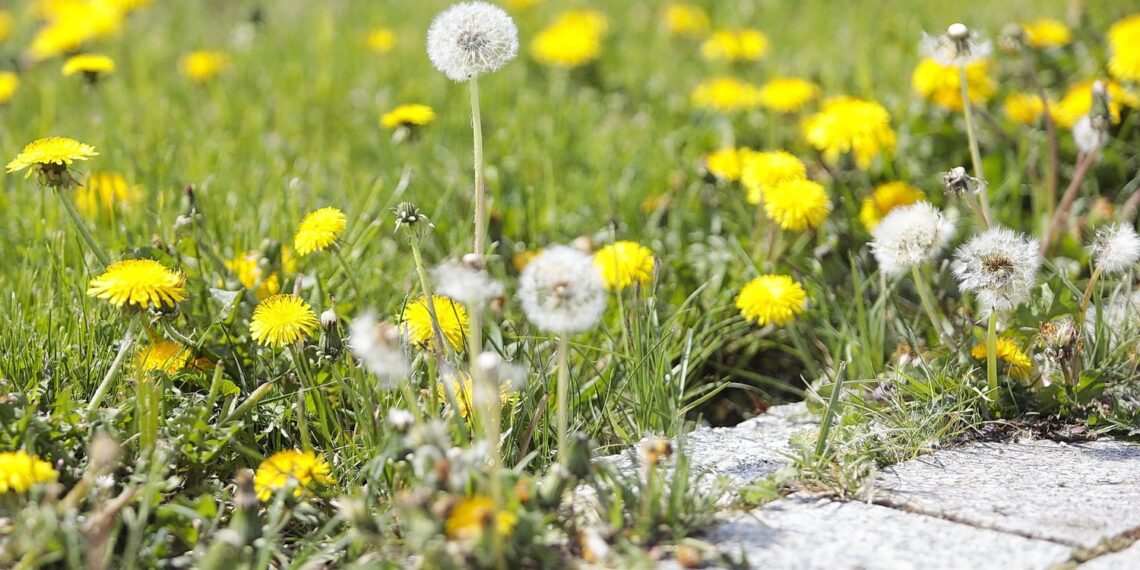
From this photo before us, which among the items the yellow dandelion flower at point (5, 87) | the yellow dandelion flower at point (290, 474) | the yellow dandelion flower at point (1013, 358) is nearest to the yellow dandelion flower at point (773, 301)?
the yellow dandelion flower at point (1013, 358)

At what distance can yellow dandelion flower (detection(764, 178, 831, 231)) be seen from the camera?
2.56 metres

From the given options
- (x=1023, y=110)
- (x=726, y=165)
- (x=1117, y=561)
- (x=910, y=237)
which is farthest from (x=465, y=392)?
(x=1023, y=110)


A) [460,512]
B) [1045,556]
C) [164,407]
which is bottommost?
[1045,556]

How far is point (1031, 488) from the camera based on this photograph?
1.82 metres

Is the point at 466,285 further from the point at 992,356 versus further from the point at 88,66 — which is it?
the point at 88,66

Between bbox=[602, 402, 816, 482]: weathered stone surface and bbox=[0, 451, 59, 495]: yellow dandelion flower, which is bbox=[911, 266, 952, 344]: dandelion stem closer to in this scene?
bbox=[602, 402, 816, 482]: weathered stone surface

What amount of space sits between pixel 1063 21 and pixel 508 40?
10.0ft

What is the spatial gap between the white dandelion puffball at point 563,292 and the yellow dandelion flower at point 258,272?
901mm

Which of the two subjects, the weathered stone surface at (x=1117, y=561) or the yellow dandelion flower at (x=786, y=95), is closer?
the weathered stone surface at (x=1117, y=561)

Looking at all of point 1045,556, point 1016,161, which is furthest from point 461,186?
point 1045,556

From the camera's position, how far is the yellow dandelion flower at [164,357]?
2.03m

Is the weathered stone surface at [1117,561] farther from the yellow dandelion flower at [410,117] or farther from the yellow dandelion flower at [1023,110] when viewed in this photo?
the yellow dandelion flower at [1023,110]

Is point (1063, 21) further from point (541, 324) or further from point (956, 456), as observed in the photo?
point (541, 324)

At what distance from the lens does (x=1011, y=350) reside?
2145 millimetres
